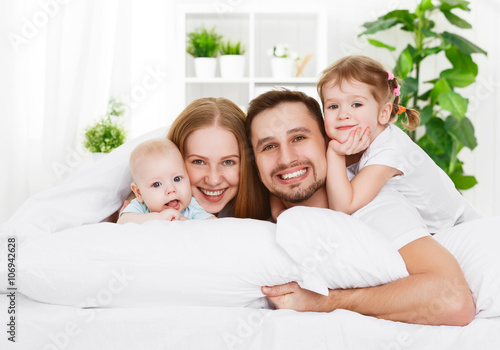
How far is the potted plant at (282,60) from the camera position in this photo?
3598mm

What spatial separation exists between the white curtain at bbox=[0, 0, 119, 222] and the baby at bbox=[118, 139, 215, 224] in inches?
56.9

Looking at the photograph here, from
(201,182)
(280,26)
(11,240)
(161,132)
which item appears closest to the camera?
(11,240)

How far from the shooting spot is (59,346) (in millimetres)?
1008

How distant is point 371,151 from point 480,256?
422 mm

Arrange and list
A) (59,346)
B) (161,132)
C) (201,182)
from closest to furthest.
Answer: (59,346)
(201,182)
(161,132)

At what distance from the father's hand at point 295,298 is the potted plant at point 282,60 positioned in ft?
8.81

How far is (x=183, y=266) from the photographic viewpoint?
1.07 meters

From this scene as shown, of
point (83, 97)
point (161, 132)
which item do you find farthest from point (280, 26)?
point (161, 132)

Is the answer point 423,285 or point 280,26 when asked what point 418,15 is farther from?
point 423,285

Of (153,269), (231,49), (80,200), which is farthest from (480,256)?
(231,49)

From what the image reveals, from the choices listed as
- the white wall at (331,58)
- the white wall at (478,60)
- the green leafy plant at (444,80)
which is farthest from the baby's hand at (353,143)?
the white wall at (478,60)

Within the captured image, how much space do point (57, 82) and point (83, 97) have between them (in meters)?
0.21

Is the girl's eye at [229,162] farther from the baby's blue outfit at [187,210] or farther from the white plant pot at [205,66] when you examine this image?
the white plant pot at [205,66]

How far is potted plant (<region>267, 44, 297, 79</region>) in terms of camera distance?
3.60 m
